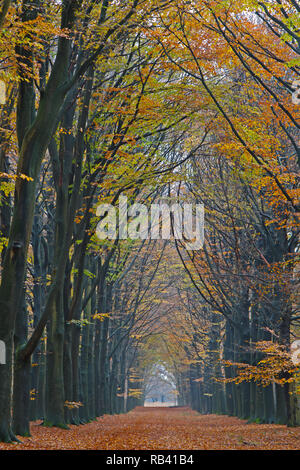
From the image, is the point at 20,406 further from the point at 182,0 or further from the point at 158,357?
the point at 158,357

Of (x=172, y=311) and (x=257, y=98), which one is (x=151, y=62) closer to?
(x=257, y=98)

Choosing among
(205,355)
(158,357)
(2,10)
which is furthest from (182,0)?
(158,357)

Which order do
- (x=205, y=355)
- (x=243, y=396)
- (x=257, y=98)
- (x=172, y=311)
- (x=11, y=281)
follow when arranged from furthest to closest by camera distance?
(x=172, y=311)
(x=205, y=355)
(x=243, y=396)
(x=257, y=98)
(x=11, y=281)

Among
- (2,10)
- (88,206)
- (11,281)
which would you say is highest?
(2,10)

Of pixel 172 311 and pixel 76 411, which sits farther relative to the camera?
pixel 172 311

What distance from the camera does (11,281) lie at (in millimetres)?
11523

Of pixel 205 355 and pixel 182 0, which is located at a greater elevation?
pixel 182 0

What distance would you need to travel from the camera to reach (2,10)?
9516 millimetres

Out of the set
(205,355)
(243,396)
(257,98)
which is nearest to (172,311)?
(205,355)

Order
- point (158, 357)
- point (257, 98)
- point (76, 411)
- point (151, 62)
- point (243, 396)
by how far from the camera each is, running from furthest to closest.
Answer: point (158, 357) < point (243, 396) < point (76, 411) < point (257, 98) < point (151, 62)

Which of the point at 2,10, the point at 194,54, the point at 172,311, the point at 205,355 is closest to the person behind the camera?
the point at 2,10

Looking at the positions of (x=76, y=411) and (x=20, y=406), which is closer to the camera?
(x=20, y=406)

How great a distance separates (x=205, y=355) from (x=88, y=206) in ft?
A: 96.8
